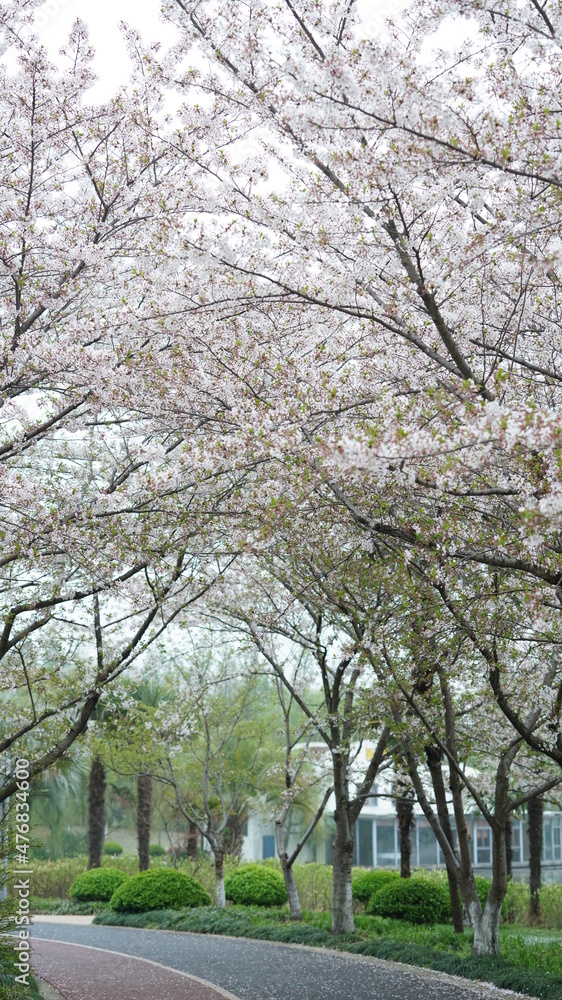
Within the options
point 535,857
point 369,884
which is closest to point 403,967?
point 369,884

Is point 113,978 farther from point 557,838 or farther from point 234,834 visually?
point 557,838

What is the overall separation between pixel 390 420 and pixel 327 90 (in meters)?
1.73

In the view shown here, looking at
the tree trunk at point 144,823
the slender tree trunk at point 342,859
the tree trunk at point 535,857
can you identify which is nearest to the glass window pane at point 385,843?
the tree trunk at point 144,823

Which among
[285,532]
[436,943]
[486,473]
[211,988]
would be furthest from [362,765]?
[486,473]

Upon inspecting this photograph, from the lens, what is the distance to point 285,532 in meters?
7.50

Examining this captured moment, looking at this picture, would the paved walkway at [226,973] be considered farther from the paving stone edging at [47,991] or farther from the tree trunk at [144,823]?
the tree trunk at [144,823]

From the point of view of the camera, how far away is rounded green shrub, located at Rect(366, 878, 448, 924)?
47.9ft

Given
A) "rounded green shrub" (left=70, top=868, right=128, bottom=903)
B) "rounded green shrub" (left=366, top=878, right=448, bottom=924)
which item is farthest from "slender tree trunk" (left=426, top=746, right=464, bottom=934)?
"rounded green shrub" (left=70, top=868, right=128, bottom=903)

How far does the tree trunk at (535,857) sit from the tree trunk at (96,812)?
10.5 meters

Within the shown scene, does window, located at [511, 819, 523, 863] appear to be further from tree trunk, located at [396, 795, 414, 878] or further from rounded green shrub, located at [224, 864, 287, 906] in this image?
rounded green shrub, located at [224, 864, 287, 906]

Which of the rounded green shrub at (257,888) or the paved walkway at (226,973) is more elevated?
the paved walkway at (226,973)

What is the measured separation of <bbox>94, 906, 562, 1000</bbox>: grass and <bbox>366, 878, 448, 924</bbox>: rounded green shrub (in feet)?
0.91

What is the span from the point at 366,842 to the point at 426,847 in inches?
84.0

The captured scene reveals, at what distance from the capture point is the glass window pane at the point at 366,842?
3117 centimetres
